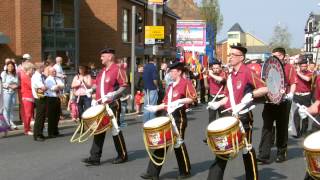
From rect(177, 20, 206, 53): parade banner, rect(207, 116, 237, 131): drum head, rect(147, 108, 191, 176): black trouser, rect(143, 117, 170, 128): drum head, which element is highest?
rect(177, 20, 206, 53): parade banner

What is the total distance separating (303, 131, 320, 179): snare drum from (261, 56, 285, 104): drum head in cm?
288

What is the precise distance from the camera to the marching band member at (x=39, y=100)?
1228 centimetres

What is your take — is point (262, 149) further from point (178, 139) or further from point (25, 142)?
point (25, 142)

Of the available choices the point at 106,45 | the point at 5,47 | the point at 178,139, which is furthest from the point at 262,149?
the point at 106,45

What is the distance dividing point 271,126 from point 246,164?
8.42ft

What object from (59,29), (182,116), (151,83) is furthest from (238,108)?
(59,29)

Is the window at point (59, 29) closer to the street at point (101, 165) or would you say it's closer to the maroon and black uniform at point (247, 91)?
the street at point (101, 165)

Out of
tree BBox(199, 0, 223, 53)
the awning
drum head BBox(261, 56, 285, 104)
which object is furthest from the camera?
tree BBox(199, 0, 223, 53)

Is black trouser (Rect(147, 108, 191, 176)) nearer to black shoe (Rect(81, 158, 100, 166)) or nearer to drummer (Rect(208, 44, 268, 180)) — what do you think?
drummer (Rect(208, 44, 268, 180))

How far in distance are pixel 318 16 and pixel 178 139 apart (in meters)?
99.4

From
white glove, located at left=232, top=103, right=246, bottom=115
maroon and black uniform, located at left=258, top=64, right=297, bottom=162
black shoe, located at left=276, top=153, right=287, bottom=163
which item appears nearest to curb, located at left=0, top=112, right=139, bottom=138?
maroon and black uniform, located at left=258, top=64, right=297, bottom=162

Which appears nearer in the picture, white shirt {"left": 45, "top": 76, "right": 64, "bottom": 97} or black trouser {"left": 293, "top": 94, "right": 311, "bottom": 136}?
white shirt {"left": 45, "top": 76, "right": 64, "bottom": 97}

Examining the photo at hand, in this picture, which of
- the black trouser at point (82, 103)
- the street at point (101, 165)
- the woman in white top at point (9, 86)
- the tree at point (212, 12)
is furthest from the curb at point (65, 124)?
the tree at point (212, 12)

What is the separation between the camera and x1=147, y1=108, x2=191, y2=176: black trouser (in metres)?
8.05
